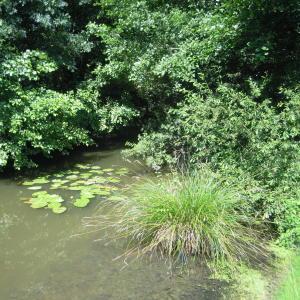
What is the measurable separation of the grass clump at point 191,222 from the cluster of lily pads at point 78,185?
3.17ft

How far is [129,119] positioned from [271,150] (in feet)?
19.1

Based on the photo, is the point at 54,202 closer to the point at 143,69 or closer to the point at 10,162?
the point at 10,162

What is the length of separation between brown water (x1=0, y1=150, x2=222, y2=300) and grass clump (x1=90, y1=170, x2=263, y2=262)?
10.2 inches

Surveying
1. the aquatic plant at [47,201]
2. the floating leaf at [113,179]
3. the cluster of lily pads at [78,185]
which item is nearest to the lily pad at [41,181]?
the cluster of lily pads at [78,185]

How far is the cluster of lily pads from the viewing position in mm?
6809

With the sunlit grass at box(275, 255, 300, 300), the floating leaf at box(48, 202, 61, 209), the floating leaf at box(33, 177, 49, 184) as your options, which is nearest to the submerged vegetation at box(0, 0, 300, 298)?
the floating leaf at box(48, 202, 61, 209)

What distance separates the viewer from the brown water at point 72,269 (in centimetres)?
437

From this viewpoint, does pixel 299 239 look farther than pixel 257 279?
Yes

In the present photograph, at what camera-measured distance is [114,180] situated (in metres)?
7.99

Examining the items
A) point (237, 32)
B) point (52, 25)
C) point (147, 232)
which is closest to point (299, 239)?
point (147, 232)

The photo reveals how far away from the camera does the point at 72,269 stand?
487 centimetres

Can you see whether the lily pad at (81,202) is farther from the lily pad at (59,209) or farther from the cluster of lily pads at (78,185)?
the lily pad at (59,209)

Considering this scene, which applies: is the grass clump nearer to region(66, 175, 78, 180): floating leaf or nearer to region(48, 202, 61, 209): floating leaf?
region(48, 202, 61, 209): floating leaf

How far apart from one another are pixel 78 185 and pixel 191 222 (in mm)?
3243
